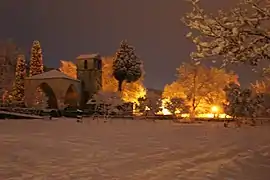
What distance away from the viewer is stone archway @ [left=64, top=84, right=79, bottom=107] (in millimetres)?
44812

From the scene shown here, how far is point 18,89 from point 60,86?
5884mm

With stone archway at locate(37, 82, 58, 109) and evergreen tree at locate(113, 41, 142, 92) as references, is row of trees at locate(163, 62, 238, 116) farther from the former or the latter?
stone archway at locate(37, 82, 58, 109)

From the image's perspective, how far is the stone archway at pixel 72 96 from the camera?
147 feet

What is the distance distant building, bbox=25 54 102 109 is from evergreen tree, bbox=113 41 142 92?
2730 mm

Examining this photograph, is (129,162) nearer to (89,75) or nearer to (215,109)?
(215,109)

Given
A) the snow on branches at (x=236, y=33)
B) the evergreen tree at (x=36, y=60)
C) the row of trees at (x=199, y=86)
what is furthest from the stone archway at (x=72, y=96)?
the snow on branches at (x=236, y=33)

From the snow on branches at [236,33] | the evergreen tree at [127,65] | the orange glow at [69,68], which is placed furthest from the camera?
the orange glow at [69,68]

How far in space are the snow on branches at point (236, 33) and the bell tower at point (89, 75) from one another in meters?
41.0

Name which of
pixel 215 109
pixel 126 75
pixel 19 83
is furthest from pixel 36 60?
pixel 215 109

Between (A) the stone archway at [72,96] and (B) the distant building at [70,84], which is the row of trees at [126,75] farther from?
(A) the stone archway at [72,96]

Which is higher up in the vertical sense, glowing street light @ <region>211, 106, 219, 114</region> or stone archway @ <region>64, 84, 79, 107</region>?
stone archway @ <region>64, 84, 79, 107</region>

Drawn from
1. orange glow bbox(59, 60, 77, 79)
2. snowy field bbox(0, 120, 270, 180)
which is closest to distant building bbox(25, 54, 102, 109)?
orange glow bbox(59, 60, 77, 79)

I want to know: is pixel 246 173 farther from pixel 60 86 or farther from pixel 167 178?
pixel 60 86

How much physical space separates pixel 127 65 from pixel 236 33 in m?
43.6
